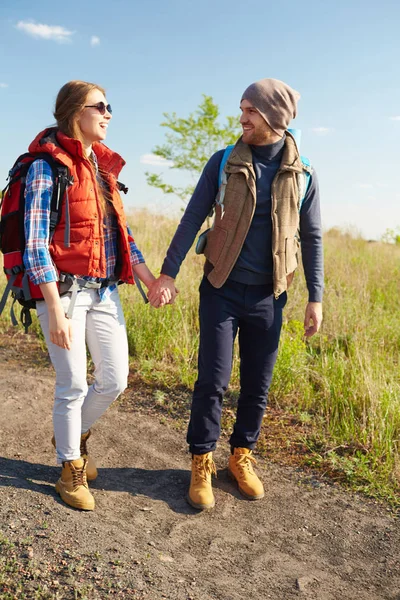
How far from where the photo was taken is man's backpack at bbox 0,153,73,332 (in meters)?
2.91

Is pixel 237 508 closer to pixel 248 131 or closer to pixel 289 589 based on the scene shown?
pixel 289 589

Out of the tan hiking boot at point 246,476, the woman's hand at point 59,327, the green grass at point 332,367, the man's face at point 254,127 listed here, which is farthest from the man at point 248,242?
the green grass at point 332,367

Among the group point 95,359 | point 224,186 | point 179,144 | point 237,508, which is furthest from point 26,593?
point 179,144

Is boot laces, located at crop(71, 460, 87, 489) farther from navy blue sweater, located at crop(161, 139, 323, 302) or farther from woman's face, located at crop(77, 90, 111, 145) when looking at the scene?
woman's face, located at crop(77, 90, 111, 145)

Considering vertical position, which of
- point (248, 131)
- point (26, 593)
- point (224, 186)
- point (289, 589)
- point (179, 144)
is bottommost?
point (289, 589)

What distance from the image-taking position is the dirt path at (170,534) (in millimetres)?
2646

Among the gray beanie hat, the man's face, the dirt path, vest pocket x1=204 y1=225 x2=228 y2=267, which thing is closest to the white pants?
the dirt path

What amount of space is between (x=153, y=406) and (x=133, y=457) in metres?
0.83

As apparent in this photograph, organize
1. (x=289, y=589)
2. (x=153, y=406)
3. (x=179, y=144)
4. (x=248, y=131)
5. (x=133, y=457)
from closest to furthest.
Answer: (x=289, y=589)
(x=248, y=131)
(x=133, y=457)
(x=153, y=406)
(x=179, y=144)

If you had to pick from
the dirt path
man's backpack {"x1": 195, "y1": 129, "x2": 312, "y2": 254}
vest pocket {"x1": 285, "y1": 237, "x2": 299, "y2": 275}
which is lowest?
the dirt path

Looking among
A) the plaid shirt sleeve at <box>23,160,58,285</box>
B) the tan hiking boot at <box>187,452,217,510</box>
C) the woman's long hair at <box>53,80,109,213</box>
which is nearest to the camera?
the plaid shirt sleeve at <box>23,160,58,285</box>

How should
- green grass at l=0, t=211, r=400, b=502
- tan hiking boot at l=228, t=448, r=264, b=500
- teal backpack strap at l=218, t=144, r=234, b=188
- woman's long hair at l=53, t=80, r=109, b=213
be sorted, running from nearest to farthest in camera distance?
1. woman's long hair at l=53, t=80, r=109, b=213
2. teal backpack strap at l=218, t=144, r=234, b=188
3. tan hiking boot at l=228, t=448, r=264, b=500
4. green grass at l=0, t=211, r=400, b=502

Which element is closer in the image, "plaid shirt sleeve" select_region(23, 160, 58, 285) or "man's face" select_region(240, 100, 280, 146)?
"plaid shirt sleeve" select_region(23, 160, 58, 285)

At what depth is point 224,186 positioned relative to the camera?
3.22 metres
